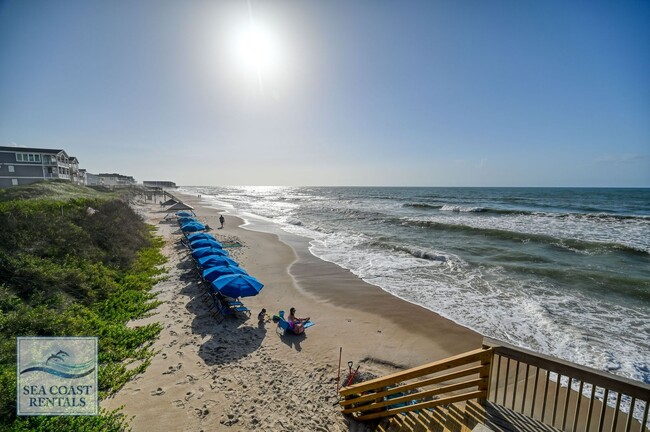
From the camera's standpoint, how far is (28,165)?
4453cm

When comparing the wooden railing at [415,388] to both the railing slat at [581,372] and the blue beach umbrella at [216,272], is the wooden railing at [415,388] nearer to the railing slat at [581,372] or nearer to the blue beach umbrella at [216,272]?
the railing slat at [581,372]

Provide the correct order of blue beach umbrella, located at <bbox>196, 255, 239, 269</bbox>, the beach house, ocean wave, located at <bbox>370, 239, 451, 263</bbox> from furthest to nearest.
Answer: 1. the beach house
2. ocean wave, located at <bbox>370, 239, 451, 263</bbox>
3. blue beach umbrella, located at <bbox>196, 255, 239, 269</bbox>

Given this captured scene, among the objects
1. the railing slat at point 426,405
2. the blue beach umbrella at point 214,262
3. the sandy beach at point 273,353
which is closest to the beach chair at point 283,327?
the sandy beach at point 273,353

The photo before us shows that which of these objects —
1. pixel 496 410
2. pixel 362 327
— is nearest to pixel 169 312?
pixel 362 327

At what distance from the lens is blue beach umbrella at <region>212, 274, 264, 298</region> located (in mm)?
9438

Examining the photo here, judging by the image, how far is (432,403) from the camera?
15.8 feet

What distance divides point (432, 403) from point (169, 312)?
30.6 ft

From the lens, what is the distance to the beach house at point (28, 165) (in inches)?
1644

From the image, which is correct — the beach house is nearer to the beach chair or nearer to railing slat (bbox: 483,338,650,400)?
the beach chair

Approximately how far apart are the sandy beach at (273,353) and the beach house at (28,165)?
48.7 meters

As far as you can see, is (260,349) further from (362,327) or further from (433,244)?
(433,244)

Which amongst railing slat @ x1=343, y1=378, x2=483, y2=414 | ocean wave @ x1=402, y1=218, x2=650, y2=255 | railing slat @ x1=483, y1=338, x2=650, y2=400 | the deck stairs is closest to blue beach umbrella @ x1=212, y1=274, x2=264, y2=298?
the deck stairs

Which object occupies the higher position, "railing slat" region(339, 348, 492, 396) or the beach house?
the beach house

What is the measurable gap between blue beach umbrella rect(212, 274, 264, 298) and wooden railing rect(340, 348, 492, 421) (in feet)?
16.2
